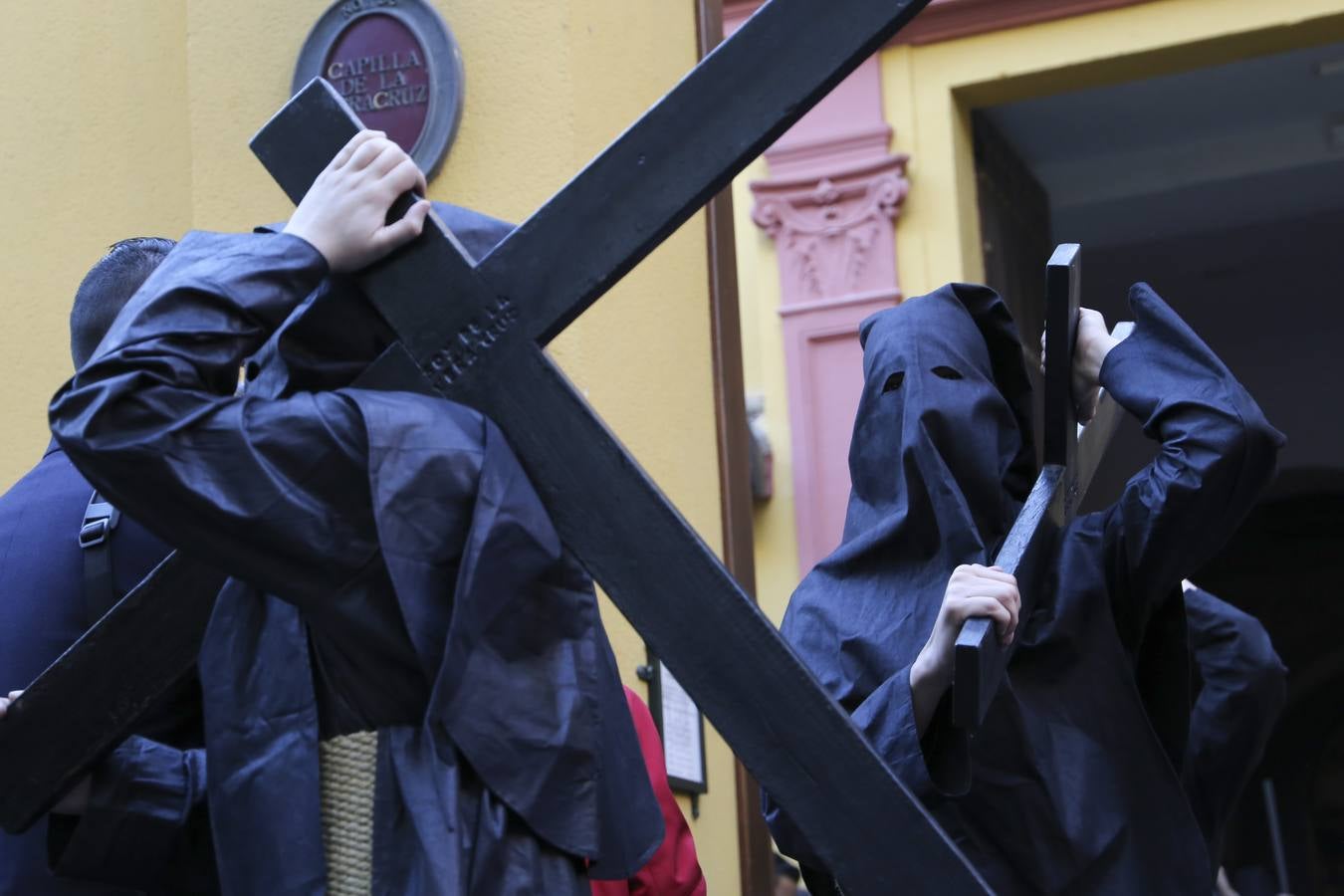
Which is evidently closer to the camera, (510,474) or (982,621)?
(510,474)

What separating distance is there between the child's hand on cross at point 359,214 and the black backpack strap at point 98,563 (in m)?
0.82

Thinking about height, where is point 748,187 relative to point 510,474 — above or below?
below

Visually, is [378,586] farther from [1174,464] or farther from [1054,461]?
[1174,464]

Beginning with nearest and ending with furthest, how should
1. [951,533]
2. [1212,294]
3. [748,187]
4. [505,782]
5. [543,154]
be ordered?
[505,782] < [951,533] < [543,154] < [748,187] < [1212,294]

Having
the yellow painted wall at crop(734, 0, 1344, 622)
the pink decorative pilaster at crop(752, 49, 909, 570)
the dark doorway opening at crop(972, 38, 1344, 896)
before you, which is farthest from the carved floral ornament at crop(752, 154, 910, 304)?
the dark doorway opening at crop(972, 38, 1344, 896)

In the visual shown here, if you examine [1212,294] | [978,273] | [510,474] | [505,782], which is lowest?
[1212,294]

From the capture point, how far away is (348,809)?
6.72ft

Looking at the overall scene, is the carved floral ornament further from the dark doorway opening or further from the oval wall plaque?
the oval wall plaque

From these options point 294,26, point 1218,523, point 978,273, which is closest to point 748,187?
point 978,273

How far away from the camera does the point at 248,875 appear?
207 cm

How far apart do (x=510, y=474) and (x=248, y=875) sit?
0.48 m

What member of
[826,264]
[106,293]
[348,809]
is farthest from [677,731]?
[826,264]

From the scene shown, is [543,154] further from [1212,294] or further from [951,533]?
[1212,294]

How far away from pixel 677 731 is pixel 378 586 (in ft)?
9.34
